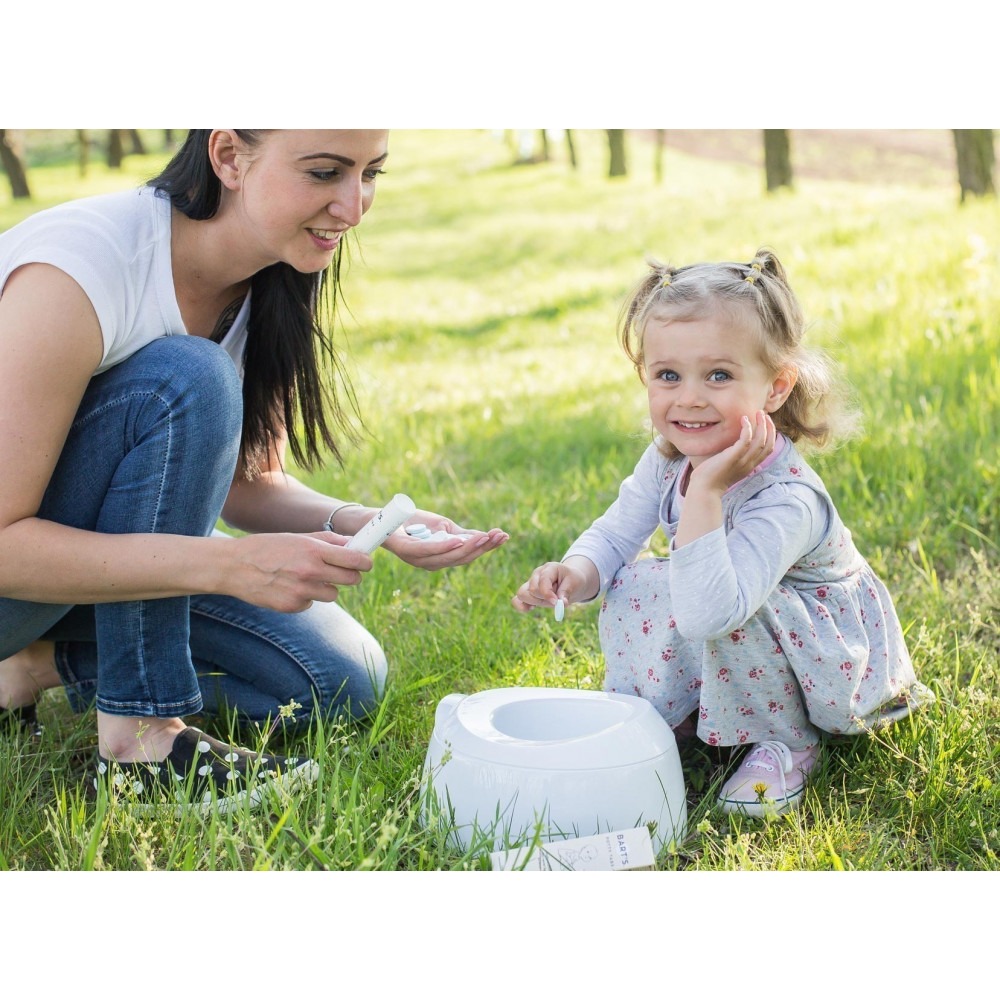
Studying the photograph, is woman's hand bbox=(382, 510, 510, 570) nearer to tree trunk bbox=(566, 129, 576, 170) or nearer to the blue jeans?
the blue jeans

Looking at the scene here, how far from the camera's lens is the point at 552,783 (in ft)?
Answer: 5.90

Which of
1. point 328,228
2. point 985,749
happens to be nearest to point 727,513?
point 985,749

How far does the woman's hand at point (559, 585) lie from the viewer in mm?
2109

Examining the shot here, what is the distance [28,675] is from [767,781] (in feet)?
4.85

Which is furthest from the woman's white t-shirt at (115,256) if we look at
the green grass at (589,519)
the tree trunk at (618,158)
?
the tree trunk at (618,158)

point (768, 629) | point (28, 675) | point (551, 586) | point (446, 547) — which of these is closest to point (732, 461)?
point (768, 629)

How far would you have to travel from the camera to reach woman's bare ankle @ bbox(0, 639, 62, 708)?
2.34m

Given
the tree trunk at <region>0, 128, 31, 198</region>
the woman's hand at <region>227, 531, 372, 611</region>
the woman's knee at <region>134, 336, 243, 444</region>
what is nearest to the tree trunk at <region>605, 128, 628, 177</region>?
the tree trunk at <region>0, 128, 31, 198</region>

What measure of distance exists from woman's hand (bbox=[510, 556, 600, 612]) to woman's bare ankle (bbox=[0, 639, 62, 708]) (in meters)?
0.98

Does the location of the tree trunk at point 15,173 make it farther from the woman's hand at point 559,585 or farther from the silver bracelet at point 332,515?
the woman's hand at point 559,585

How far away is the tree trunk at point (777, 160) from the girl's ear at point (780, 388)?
926 centimetres

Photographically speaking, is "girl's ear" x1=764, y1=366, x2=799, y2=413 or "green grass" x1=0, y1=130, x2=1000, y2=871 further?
"girl's ear" x1=764, y1=366, x2=799, y2=413

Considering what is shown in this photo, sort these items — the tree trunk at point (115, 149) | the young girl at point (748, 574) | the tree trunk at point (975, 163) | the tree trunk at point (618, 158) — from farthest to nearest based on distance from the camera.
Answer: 1. the tree trunk at point (115, 149)
2. the tree trunk at point (618, 158)
3. the tree trunk at point (975, 163)
4. the young girl at point (748, 574)

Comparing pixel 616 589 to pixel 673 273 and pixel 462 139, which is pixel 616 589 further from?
pixel 462 139
